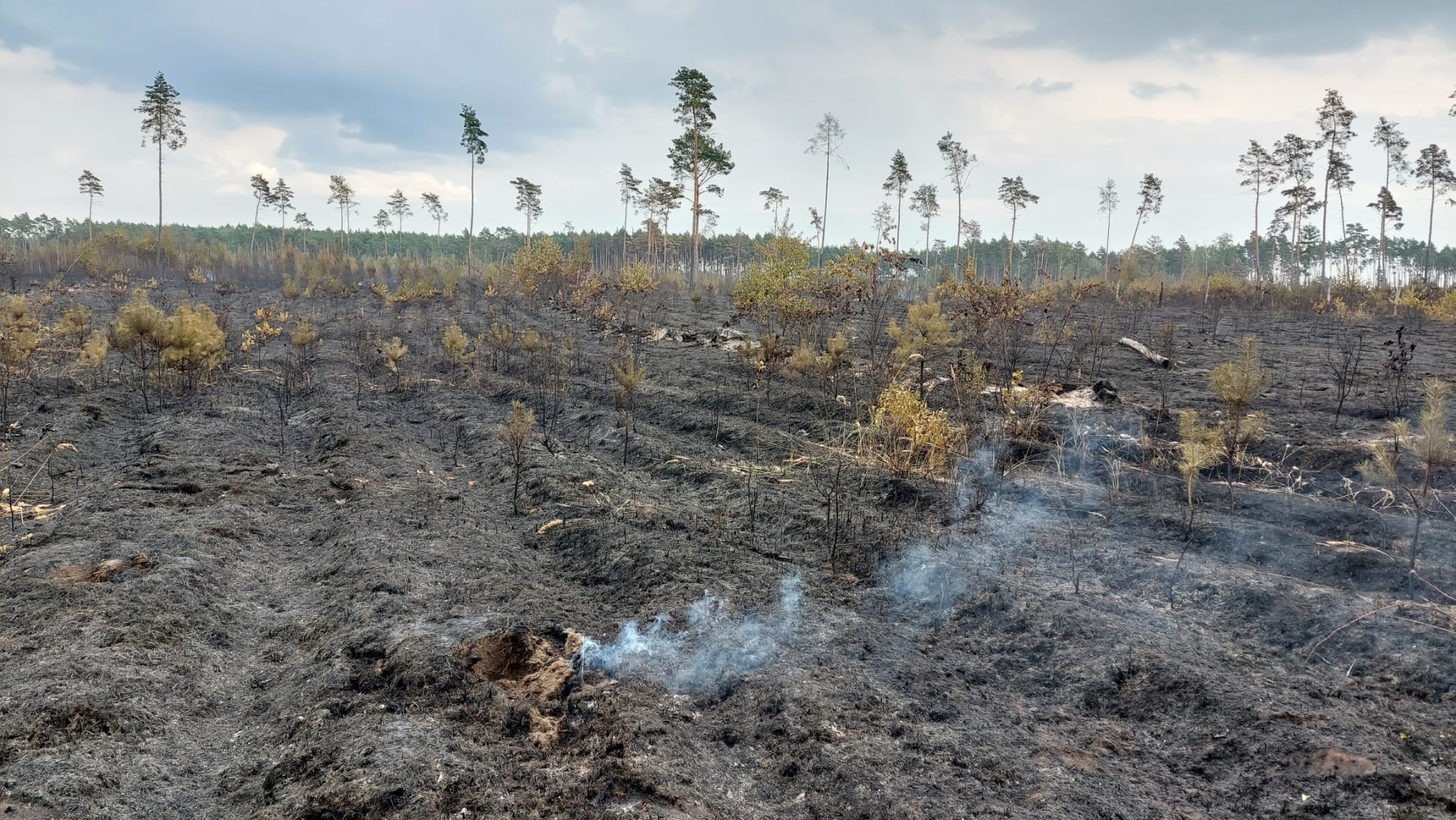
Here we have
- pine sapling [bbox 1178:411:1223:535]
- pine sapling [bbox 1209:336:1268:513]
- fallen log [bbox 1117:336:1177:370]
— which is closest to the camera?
pine sapling [bbox 1178:411:1223:535]

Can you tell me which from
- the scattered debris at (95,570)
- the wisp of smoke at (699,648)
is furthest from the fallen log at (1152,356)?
the scattered debris at (95,570)

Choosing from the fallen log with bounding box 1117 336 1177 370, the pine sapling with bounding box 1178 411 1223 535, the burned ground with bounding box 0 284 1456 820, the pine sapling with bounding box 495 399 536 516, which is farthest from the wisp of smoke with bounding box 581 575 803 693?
the fallen log with bounding box 1117 336 1177 370

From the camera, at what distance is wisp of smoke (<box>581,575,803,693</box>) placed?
11.0 feet

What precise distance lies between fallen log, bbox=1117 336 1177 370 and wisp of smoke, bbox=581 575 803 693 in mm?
9452

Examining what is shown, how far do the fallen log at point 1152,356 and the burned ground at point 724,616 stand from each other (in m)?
3.72

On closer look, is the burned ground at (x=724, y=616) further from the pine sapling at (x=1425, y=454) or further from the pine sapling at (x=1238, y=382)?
the pine sapling at (x=1238, y=382)

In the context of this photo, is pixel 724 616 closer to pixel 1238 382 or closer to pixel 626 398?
pixel 1238 382

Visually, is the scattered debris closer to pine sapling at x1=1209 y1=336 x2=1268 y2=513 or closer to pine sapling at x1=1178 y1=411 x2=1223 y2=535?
A: pine sapling at x1=1178 y1=411 x2=1223 y2=535

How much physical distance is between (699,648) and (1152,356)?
1071 cm

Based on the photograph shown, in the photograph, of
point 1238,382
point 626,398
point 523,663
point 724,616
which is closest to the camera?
point 523,663

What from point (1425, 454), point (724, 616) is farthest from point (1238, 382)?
point (724, 616)

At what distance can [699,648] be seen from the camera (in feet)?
11.7

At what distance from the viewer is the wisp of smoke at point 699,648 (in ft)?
11.0

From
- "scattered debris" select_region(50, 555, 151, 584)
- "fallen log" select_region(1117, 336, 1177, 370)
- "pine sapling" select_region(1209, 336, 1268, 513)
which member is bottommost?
"scattered debris" select_region(50, 555, 151, 584)
